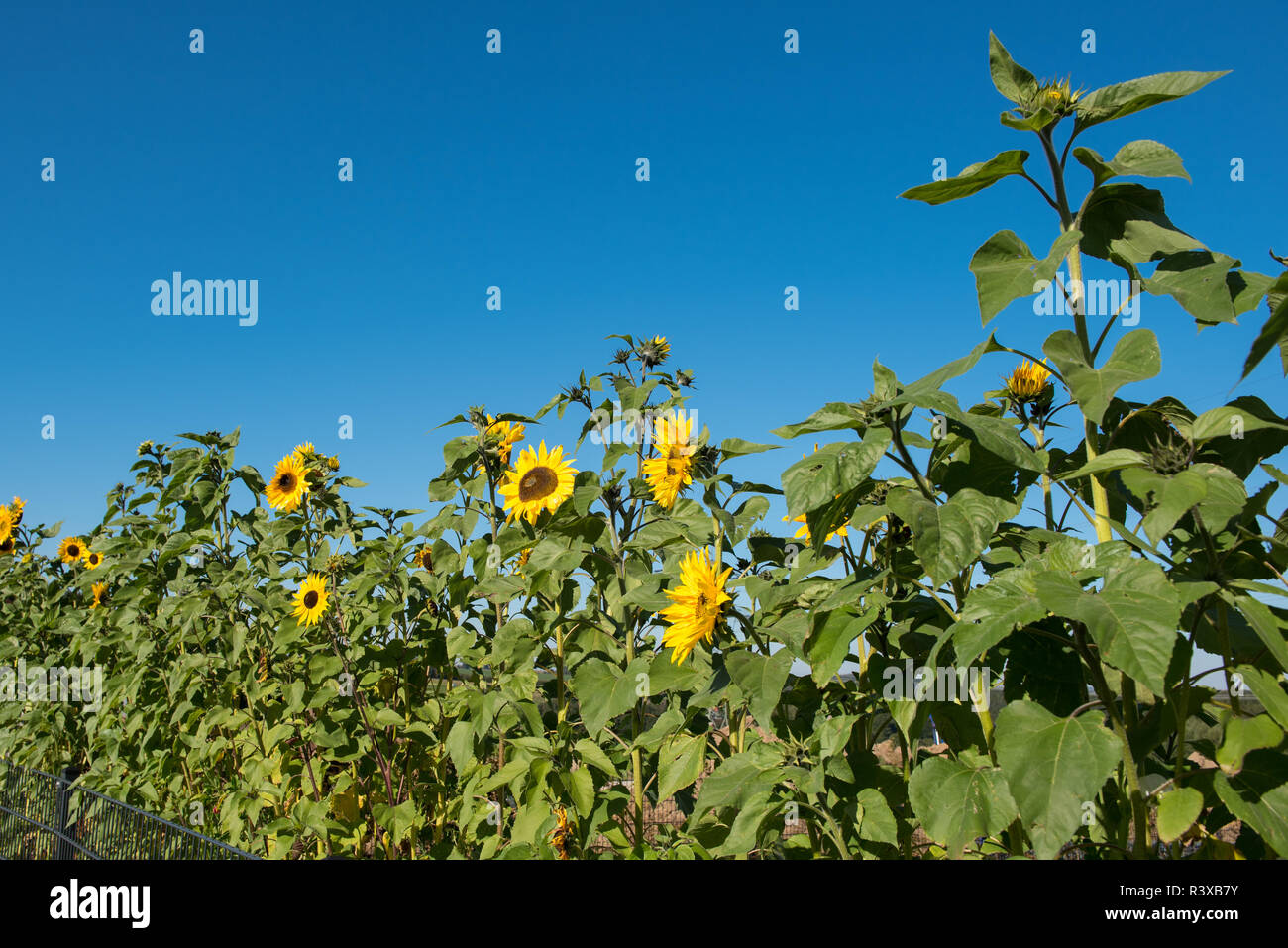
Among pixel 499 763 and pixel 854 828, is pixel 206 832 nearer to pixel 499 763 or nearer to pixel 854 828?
pixel 499 763

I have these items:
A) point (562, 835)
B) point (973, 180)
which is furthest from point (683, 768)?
point (973, 180)

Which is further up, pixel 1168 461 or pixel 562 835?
pixel 1168 461

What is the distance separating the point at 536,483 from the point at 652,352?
0.53m

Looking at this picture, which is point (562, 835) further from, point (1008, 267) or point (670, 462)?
point (1008, 267)

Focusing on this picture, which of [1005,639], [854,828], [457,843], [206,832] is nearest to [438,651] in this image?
[457,843]

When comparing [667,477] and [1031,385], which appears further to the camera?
[667,477]

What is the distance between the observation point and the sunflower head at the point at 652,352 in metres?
2.63

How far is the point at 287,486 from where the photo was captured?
4.05 meters

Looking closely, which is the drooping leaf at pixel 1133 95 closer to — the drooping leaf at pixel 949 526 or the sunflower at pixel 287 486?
the drooping leaf at pixel 949 526

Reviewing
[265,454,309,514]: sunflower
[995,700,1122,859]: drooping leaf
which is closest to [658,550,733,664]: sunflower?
[995,700,1122,859]: drooping leaf

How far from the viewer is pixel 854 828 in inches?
67.1

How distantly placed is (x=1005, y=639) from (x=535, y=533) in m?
1.42

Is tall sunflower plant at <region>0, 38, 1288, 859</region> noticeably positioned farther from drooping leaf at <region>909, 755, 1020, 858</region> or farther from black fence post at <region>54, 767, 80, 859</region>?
black fence post at <region>54, 767, 80, 859</region>

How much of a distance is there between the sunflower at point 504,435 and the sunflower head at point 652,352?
50 cm
